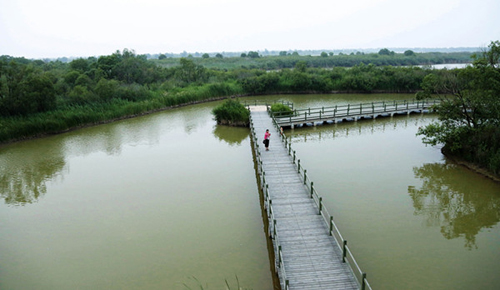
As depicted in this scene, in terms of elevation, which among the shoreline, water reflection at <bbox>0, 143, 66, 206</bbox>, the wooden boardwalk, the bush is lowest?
the shoreline

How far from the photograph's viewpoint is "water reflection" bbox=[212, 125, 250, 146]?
26.4m

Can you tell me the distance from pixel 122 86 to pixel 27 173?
21.7 meters

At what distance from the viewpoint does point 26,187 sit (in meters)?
18.8

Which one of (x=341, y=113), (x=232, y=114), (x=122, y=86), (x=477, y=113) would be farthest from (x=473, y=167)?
(x=122, y=86)

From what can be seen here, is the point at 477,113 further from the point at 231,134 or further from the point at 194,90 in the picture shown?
the point at 194,90

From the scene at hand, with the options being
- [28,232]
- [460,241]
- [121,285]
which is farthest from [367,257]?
[28,232]

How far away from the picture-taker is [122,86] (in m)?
40.7

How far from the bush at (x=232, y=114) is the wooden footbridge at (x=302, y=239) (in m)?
12.8

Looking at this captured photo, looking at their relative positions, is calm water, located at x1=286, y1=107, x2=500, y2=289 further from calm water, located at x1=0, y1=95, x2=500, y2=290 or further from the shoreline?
the shoreline

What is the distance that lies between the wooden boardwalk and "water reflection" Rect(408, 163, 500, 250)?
504 cm

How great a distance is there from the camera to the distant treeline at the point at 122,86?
29.0 m

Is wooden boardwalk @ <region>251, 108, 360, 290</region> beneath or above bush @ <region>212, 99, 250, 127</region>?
beneath

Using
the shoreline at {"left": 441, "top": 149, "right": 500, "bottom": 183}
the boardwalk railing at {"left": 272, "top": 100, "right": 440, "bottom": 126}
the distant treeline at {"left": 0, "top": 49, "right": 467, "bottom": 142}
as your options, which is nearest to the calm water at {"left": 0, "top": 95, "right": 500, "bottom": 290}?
the shoreline at {"left": 441, "top": 149, "right": 500, "bottom": 183}

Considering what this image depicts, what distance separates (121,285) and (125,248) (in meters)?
2.04
